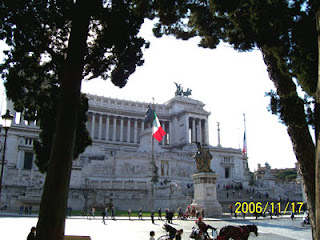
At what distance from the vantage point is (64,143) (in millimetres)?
8117

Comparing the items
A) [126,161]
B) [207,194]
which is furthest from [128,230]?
[126,161]

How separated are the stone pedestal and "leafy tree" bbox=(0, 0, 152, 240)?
1336 centimetres

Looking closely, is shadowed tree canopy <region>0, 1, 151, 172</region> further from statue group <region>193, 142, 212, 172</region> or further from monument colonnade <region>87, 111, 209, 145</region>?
monument colonnade <region>87, 111, 209, 145</region>

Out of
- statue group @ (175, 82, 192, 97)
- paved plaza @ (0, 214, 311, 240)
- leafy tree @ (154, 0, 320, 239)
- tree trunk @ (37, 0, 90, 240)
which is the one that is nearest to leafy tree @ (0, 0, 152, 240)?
tree trunk @ (37, 0, 90, 240)

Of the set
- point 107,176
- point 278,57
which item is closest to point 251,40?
point 278,57

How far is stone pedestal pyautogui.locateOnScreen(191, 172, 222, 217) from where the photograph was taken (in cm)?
2405

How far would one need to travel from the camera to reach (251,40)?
1122 centimetres

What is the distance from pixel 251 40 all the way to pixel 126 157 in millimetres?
39528

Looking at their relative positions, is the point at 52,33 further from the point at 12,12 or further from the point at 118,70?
the point at 118,70

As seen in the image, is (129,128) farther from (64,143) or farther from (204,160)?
(64,143)

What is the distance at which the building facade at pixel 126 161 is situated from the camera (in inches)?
1385

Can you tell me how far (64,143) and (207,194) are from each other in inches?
712
